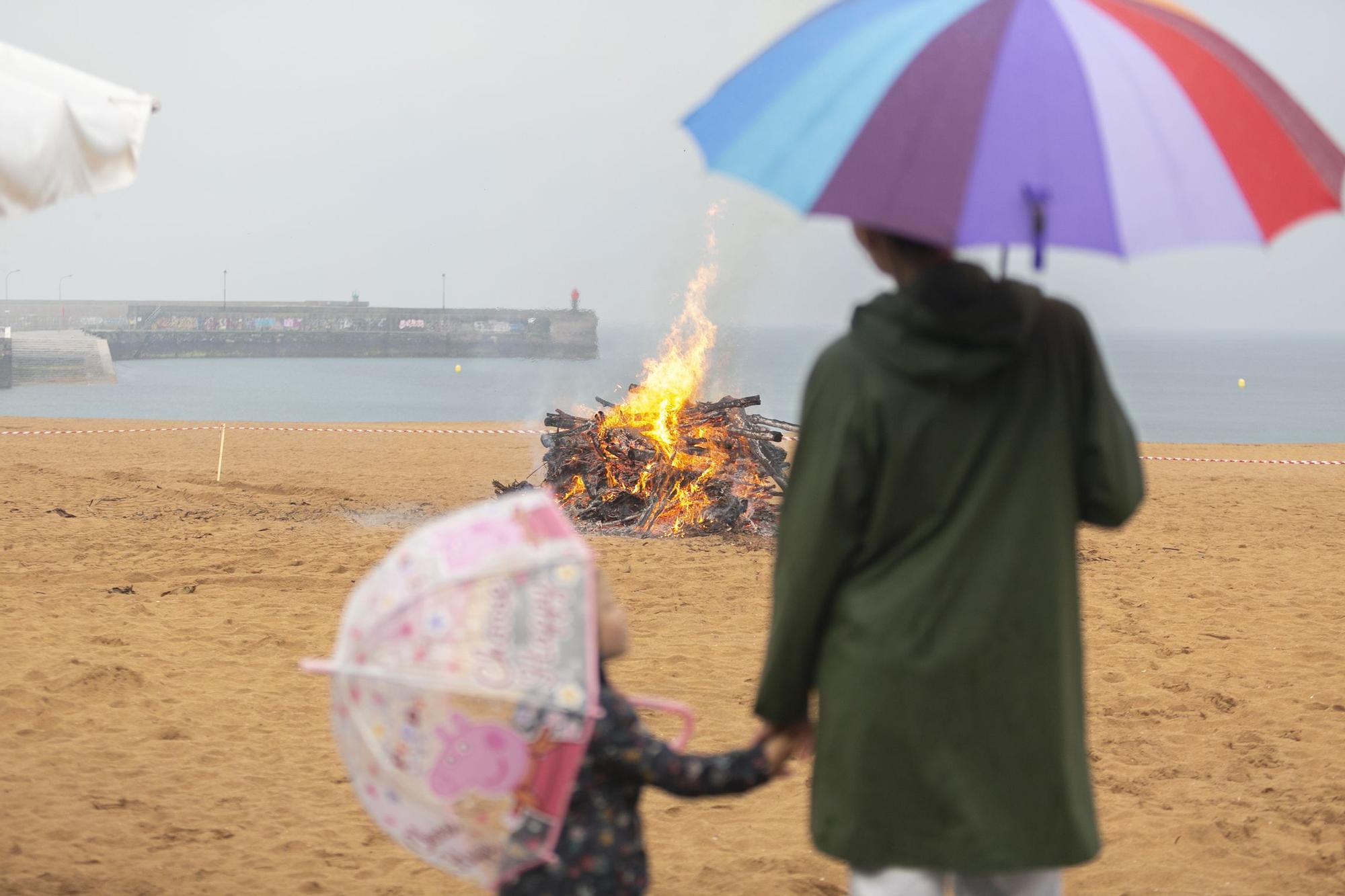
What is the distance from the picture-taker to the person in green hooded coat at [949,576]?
7.20 feet

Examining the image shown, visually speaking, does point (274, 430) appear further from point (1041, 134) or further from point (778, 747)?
point (1041, 134)

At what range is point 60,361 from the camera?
225 feet

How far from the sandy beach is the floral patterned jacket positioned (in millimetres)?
2008

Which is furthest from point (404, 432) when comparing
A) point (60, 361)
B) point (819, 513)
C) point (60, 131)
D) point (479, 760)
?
point (60, 361)

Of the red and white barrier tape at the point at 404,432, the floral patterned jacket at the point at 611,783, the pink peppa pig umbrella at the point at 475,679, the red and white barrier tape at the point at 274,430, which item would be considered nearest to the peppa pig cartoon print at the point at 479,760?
the pink peppa pig umbrella at the point at 475,679

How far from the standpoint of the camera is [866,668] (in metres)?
2.22

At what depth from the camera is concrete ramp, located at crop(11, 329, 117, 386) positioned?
2616 inches

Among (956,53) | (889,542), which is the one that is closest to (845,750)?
(889,542)

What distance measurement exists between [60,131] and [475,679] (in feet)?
8.08

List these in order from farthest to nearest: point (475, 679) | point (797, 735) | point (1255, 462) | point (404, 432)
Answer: point (404, 432) → point (1255, 462) → point (797, 735) → point (475, 679)

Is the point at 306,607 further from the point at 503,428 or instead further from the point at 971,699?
the point at 503,428

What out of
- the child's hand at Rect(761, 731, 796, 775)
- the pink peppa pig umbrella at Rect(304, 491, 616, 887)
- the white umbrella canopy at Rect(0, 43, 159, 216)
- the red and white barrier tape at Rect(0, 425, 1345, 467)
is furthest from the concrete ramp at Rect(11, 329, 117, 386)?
the child's hand at Rect(761, 731, 796, 775)

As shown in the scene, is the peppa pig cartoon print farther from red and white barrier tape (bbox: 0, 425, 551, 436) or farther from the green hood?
red and white barrier tape (bbox: 0, 425, 551, 436)

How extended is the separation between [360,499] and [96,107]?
11.6 meters
